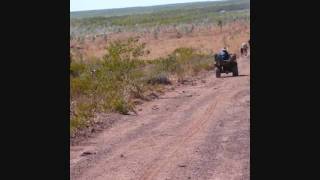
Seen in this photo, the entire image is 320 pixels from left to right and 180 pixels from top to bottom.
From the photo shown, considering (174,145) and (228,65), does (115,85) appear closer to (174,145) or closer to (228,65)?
(228,65)

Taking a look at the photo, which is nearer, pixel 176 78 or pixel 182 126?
pixel 182 126

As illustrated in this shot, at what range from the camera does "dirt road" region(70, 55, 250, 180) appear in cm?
915

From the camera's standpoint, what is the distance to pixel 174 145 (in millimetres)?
11250

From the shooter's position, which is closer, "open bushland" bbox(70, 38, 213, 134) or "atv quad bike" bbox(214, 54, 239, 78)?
"open bushland" bbox(70, 38, 213, 134)

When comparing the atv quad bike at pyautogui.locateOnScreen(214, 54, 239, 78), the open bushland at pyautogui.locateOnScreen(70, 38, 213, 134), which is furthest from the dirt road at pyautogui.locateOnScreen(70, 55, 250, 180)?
the atv quad bike at pyautogui.locateOnScreen(214, 54, 239, 78)

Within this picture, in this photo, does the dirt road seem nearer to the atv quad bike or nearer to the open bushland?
the open bushland

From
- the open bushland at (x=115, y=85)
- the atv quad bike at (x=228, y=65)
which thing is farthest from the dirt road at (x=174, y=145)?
the atv quad bike at (x=228, y=65)

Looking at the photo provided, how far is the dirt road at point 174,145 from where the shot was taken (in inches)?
360
